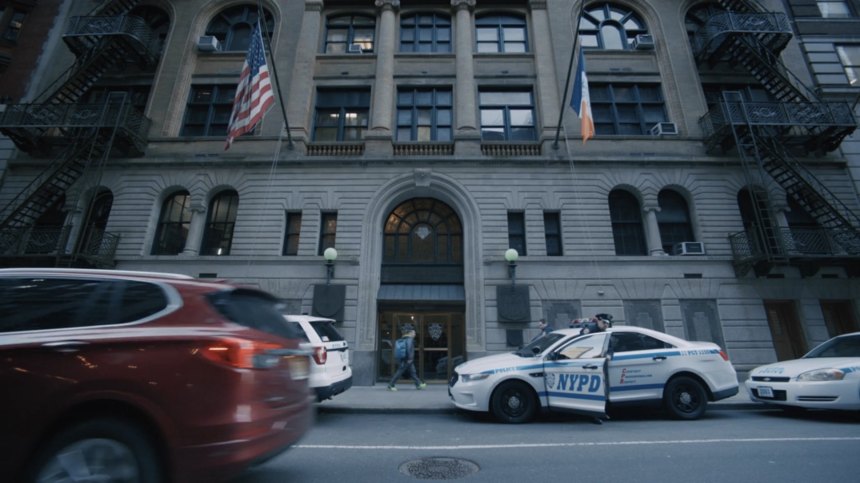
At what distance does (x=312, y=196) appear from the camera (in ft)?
51.6

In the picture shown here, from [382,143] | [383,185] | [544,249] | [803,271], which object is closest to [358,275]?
[383,185]

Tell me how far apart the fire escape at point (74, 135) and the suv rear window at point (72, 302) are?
13.9 metres

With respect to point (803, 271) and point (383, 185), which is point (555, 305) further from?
point (803, 271)

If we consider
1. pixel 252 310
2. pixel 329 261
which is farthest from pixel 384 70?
pixel 252 310

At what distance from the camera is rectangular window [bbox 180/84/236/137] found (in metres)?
17.6

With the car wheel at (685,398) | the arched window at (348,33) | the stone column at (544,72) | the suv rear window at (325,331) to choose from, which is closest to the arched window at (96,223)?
the arched window at (348,33)

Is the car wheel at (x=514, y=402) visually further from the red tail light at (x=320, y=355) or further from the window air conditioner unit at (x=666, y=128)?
the window air conditioner unit at (x=666, y=128)

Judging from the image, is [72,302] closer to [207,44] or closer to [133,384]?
[133,384]

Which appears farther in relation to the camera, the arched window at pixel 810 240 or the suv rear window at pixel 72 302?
the arched window at pixel 810 240

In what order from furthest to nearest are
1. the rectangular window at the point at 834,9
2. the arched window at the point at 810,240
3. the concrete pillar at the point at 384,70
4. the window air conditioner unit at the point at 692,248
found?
1. the rectangular window at the point at 834,9
2. the concrete pillar at the point at 384,70
3. the window air conditioner unit at the point at 692,248
4. the arched window at the point at 810,240

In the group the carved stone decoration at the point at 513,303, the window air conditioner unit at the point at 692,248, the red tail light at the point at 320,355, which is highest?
the window air conditioner unit at the point at 692,248

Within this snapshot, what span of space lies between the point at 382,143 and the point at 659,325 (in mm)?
13304

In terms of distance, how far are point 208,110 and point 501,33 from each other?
15.1m

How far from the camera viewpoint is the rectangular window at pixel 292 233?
1546 cm
